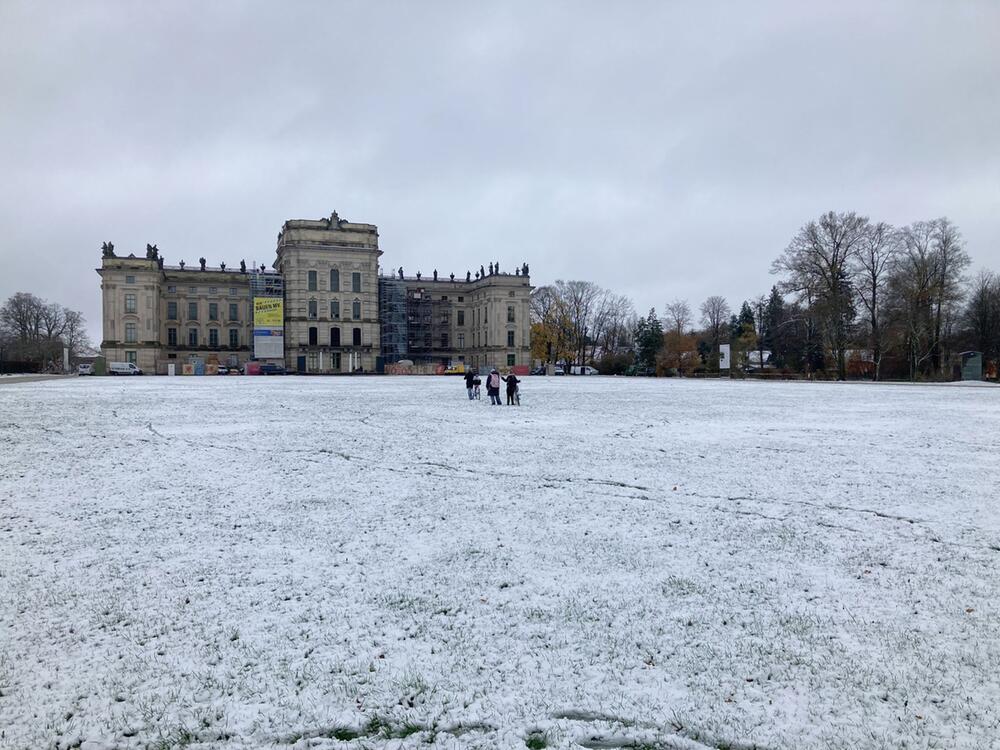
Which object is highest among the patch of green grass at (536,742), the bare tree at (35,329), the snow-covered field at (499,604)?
the bare tree at (35,329)

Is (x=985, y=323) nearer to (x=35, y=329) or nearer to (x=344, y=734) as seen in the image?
(x=344, y=734)

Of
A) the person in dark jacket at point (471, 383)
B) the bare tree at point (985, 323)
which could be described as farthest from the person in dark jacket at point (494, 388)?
the bare tree at point (985, 323)

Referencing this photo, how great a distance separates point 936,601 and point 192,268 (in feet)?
325

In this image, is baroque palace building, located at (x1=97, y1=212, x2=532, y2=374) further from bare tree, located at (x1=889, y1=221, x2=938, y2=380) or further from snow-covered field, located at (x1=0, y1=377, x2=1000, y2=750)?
snow-covered field, located at (x1=0, y1=377, x2=1000, y2=750)

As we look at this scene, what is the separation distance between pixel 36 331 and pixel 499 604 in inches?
4166

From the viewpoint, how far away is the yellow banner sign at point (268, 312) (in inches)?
3000

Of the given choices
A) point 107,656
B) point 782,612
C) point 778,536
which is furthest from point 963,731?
point 107,656

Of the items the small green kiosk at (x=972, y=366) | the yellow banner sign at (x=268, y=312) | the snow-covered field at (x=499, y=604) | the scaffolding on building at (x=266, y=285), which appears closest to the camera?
the snow-covered field at (x=499, y=604)

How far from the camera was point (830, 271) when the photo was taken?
52750 mm

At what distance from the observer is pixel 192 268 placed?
9012cm

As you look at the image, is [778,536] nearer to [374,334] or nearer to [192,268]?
[374,334]

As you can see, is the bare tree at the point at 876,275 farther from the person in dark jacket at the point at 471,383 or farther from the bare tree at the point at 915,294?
the person in dark jacket at the point at 471,383

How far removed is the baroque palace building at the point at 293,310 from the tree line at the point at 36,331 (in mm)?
11898

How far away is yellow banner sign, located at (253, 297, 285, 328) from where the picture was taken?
3000 inches
